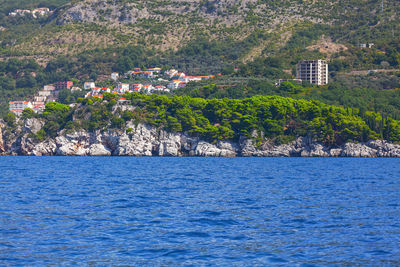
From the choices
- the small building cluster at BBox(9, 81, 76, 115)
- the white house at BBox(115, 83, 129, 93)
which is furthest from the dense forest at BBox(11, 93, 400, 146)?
the small building cluster at BBox(9, 81, 76, 115)

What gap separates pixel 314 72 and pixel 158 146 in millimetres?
56109

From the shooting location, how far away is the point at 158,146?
307ft

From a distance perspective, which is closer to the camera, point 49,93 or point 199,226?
point 199,226

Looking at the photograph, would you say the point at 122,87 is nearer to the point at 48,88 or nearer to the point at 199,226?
the point at 48,88

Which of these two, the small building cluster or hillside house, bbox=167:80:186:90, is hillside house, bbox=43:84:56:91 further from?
hillside house, bbox=167:80:186:90

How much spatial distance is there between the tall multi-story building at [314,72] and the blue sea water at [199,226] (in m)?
104

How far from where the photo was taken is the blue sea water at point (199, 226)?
15.3 meters

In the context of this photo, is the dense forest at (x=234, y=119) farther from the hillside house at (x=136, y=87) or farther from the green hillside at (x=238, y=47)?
the hillside house at (x=136, y=87)

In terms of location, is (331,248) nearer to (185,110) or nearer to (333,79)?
(185,110)

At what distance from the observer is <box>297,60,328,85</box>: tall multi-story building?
441ft

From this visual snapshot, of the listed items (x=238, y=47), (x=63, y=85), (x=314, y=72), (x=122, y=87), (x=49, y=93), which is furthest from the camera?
(x=238, y=47)

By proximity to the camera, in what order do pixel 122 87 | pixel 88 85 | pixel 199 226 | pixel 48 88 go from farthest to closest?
pixel 48 88 → pixel 88 85 → pixel 122 87 → pixel 199 226

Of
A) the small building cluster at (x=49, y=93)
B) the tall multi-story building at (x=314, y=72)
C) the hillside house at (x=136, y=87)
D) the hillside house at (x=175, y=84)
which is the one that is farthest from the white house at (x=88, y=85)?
the tall multi-story building at (x=314, y=72)

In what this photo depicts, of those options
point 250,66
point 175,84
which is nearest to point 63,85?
point 175,84
